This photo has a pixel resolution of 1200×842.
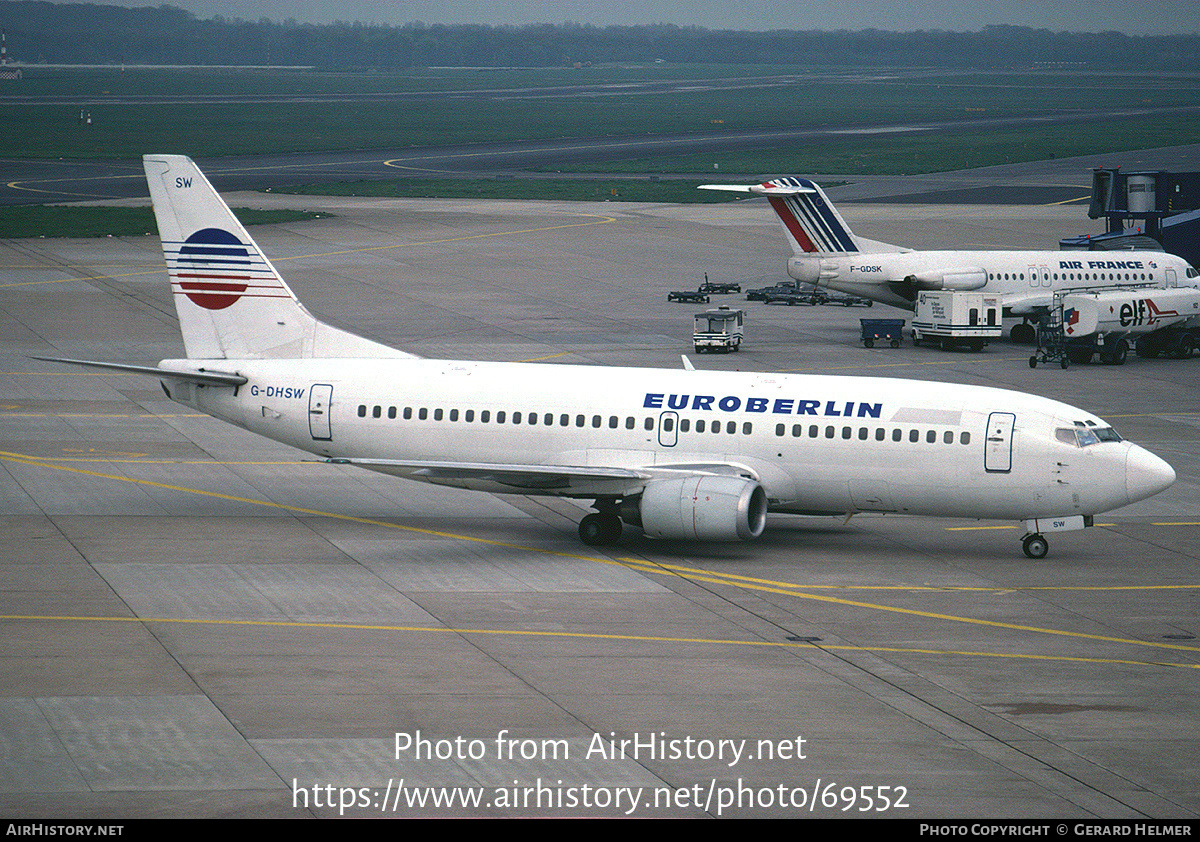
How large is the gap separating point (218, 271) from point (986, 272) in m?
42.7

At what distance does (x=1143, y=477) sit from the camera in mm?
36875

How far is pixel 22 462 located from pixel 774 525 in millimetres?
22301

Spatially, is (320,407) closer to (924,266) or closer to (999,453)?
(999,453)

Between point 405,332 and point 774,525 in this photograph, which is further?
point 405,332

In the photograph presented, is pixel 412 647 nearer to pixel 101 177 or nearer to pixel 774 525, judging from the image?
pixel 774 525

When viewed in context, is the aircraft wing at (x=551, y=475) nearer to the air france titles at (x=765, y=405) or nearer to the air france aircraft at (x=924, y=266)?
the air france titles at (x=765, y=405)

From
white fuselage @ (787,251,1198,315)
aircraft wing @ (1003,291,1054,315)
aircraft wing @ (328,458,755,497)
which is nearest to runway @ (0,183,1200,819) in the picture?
aircraft wing @ (328,458,755,497)

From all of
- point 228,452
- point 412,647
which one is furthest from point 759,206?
point 412,647

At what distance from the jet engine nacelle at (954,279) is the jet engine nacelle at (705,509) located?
3852 cm

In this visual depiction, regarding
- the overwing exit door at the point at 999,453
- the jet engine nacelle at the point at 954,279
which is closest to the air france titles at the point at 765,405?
the overwing exit door at the point at 999,453

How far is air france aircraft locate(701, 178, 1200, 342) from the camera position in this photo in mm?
73438

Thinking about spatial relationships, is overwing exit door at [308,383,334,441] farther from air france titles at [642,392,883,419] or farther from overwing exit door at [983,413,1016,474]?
Answer: overwing exit door at [983,413,1016,474]

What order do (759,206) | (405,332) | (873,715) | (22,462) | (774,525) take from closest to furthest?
(873,715), (774,525), (22,462), (405,332), (759,206)

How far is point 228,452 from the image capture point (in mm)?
48500
